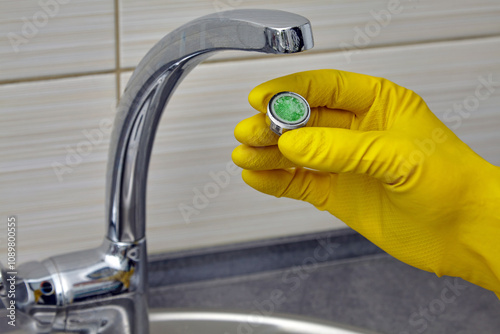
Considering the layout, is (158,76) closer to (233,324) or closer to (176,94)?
(176,94)

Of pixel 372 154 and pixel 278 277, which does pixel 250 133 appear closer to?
pixel 372 154

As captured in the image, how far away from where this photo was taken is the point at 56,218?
0.58 metres

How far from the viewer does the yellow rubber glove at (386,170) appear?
40 cm

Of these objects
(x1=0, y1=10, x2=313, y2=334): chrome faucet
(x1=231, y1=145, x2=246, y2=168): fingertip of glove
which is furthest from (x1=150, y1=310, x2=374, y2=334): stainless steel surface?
(x1=231, y1=145, x2=246, y2=168): fingertip of glove

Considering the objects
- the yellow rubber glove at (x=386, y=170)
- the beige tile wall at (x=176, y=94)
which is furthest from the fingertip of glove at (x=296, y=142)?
the beige tile wall at (x=176, y=94)

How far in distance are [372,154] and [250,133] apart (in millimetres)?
91

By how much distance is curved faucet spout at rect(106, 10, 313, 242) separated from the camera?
0.99 feet

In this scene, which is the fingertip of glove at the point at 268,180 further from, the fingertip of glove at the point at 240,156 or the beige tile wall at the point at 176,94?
the beige tile wall at the point at 176,94

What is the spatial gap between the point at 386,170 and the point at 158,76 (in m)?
0.18

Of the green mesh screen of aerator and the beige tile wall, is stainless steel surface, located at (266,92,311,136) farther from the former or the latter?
the beige tile wall

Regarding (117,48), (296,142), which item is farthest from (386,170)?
(117,48)

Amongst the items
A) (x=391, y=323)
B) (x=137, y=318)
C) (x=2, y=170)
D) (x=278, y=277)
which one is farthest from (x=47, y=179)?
(x=391, y=323)

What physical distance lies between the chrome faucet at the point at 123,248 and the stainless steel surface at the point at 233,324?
3.4 inches

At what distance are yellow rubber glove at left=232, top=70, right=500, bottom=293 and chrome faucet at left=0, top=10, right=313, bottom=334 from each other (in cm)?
7
